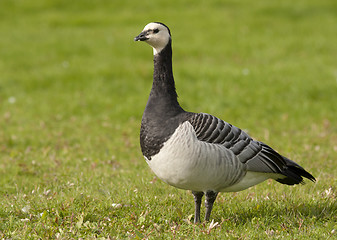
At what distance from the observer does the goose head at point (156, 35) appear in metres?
5.46

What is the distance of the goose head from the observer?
5465 millimetres

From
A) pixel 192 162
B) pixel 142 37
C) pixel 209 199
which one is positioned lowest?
pixel 209 199

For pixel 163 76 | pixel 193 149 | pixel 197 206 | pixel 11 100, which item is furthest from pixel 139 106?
pixel 193 149

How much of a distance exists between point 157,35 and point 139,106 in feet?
25.8

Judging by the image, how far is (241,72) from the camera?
15.4 metres

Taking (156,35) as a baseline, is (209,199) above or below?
below

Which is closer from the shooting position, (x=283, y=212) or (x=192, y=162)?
(x=192, y=162)

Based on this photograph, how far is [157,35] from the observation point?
18.1 ft

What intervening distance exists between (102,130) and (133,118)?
1.24 meters

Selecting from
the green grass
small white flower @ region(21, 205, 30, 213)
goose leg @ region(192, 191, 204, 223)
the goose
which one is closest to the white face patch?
the goose

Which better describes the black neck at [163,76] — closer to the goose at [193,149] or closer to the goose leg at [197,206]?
the goose at [193,149]

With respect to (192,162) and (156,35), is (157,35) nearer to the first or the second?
(156,35)

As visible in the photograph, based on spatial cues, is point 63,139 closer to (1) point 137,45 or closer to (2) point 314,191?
(2) point 314,191

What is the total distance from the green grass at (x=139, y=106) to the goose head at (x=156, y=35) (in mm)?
1949
